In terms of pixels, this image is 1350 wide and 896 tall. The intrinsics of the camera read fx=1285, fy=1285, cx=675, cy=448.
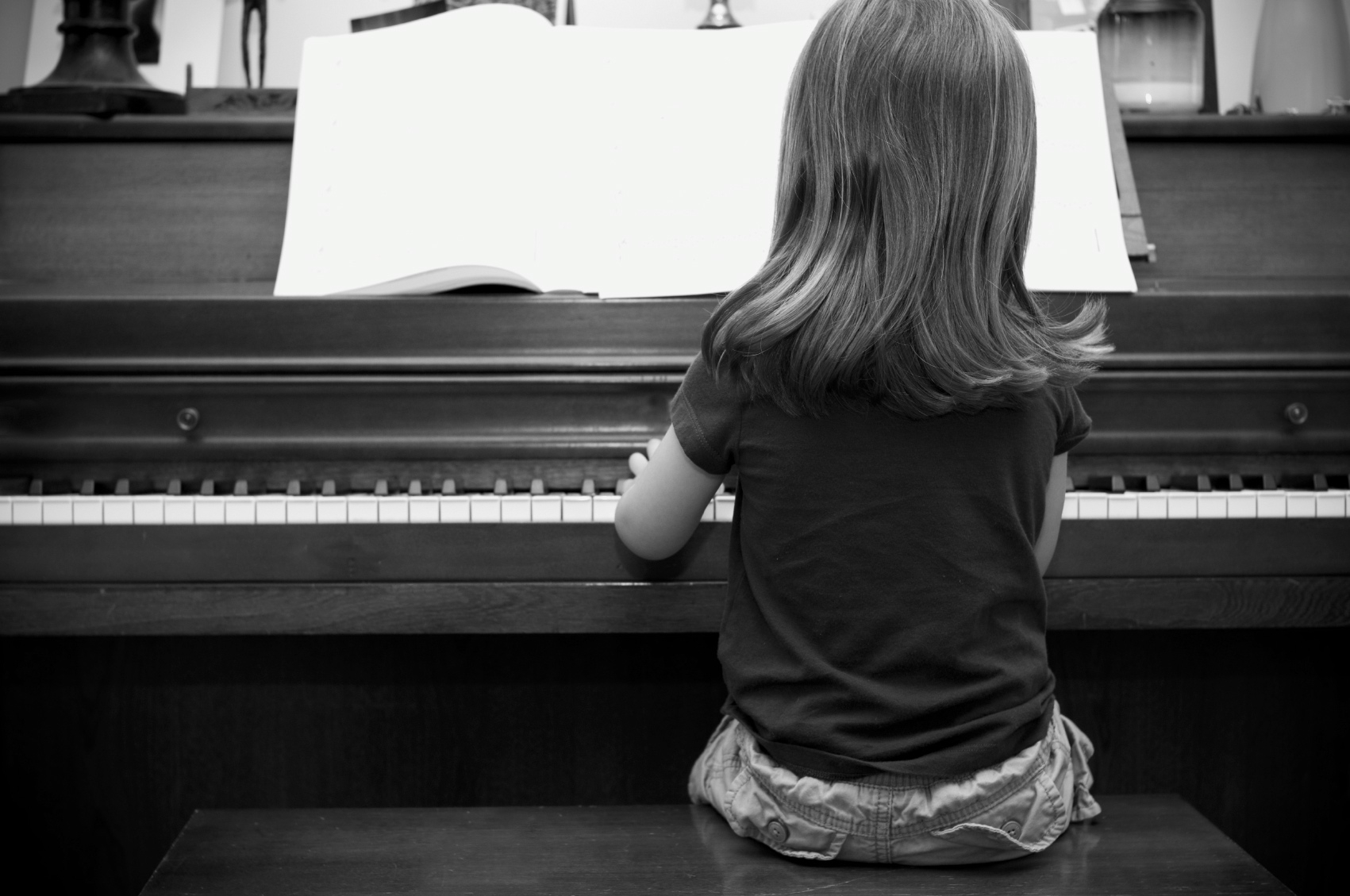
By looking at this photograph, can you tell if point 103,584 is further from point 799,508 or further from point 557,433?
point 799,508

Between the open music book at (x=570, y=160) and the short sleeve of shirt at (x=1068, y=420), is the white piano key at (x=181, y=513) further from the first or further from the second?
the short sleeve of shirt at (x=1068, y=420)

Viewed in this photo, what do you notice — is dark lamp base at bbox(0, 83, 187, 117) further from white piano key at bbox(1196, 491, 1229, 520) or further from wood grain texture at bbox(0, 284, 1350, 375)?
white piano key at bbox(1196, 491, 1229, 520)

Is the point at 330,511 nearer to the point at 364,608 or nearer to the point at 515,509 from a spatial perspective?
the point at 364,608

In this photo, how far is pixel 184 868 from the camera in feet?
4.44

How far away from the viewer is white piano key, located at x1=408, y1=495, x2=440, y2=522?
1635 mm

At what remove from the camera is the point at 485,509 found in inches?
64.5

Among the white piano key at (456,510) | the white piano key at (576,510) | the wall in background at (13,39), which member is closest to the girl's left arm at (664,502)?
the white piano key at (576,510)

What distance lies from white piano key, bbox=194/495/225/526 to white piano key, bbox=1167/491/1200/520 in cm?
122

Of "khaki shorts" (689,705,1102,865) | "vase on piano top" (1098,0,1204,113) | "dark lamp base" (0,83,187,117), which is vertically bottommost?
"khaki shorts" (689,705,1102,865)

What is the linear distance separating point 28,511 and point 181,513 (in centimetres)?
20

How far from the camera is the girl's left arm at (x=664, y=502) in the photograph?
1.35 metres

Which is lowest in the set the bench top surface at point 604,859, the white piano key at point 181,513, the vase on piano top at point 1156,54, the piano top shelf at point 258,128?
the bench top surface at point 604,859

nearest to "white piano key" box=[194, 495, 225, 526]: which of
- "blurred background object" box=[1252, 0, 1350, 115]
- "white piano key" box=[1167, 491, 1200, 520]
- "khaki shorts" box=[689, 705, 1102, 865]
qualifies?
"khaki shorts" box=[689, 705, 1102, 865]

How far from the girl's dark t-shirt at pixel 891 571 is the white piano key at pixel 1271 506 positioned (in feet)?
1.76
